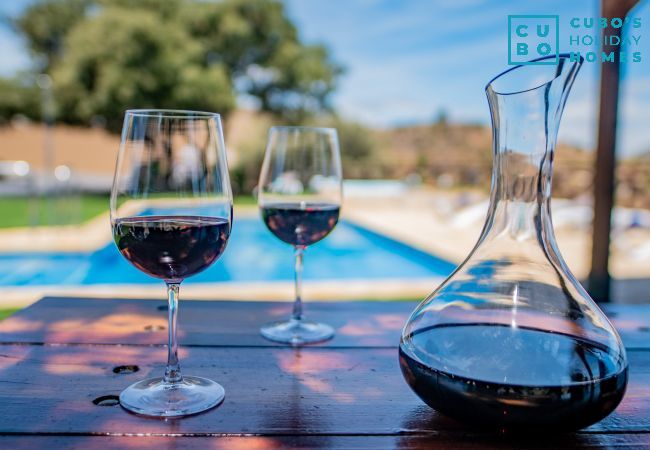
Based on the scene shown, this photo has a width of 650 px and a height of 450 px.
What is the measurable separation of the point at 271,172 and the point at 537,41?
1.27m

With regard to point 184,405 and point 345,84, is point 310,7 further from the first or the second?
point 184,405

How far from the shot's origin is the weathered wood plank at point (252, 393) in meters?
0.56

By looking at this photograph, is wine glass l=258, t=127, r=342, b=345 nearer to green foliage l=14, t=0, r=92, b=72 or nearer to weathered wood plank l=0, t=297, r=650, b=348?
weathered wood plank l=0, t=297, r=650, b=348

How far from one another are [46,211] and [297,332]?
9.77 metres

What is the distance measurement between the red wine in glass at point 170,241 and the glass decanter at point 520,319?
236 mm

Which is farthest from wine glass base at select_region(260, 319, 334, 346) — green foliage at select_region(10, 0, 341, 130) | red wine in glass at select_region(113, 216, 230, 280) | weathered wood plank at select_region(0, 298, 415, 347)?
green foliage at select_region(10, 0, 341, 130)

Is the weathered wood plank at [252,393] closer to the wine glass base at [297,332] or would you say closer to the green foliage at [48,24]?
the wine glass base at [297,332]

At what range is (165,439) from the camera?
524 mm

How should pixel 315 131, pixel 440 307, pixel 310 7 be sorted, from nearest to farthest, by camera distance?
1. pixel 440 307
2. pixel 315 131
3. pixel 310 7

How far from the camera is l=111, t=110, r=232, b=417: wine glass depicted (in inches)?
24.5

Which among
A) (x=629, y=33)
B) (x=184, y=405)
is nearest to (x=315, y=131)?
(x=184, y=405)

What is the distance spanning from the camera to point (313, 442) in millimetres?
529

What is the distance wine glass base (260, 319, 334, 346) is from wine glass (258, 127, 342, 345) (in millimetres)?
40

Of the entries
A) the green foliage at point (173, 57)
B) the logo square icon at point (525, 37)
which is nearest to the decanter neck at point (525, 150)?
the logo square icon at point (525, 37)
